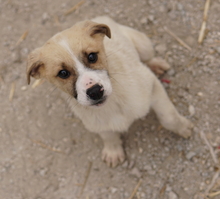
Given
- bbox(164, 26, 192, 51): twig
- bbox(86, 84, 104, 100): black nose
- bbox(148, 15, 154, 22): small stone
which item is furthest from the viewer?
bbox(148, 15, 154, 22): small stone

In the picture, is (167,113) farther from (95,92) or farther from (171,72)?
(95,92)

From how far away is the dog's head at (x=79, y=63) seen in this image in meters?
2.67

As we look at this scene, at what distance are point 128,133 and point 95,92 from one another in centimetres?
191

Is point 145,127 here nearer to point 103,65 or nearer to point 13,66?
point 103,65

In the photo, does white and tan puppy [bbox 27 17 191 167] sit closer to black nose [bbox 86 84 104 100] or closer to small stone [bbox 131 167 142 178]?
black nose [bbox 86 84 104 100]

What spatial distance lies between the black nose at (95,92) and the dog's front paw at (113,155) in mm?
1654

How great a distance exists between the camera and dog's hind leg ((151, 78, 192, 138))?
3568 mm

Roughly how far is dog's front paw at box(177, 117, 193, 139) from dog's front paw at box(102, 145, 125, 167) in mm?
937

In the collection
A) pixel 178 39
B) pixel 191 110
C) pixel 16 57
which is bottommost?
pixel 191 110

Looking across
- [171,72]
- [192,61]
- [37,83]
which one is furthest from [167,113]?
[37,83]

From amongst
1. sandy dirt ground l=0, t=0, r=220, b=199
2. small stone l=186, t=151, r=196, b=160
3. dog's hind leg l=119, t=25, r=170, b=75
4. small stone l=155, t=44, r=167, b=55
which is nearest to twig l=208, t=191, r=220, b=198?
sandy dirt ground l=0, t=0, r=220, b=199

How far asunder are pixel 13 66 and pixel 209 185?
396 cm

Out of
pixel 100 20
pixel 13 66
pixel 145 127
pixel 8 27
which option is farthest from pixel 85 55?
pixel 8 27

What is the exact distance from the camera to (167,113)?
12.1 ft
